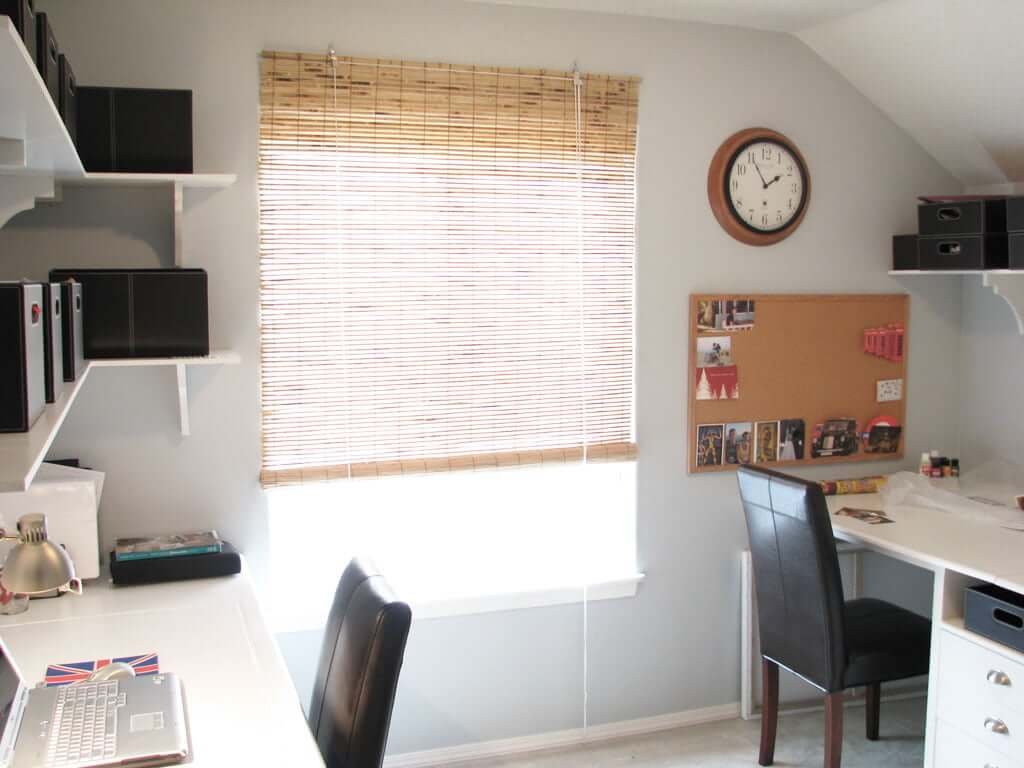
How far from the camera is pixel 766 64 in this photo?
134 inches

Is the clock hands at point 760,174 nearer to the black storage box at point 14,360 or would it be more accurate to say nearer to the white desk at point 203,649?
the white desk at point 203,649

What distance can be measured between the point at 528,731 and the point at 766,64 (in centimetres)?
234

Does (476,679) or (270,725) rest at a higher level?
(270,725)

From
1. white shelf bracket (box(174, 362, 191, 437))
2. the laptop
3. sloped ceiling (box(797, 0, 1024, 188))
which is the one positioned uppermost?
sloped ceiling (box(797, 0, 1024, 188))

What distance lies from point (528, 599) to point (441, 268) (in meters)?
1.08

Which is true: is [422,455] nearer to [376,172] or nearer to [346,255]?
[346,255]

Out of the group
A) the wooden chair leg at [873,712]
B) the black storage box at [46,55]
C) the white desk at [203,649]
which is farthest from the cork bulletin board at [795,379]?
the black storage box at [46,55]

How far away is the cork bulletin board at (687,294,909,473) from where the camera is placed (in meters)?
3.41

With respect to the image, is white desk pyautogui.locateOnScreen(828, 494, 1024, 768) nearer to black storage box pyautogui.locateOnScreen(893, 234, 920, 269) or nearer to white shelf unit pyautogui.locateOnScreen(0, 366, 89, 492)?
black storage box pyautogui.locateOnScreen(893, 234, 920, 269)

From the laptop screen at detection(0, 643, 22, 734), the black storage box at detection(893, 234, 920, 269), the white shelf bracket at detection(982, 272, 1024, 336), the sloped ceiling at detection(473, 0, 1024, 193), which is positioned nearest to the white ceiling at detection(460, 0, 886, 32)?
the sloped ceiling at detection(473, 0, 1024, 193)

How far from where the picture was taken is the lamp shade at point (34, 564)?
64.2 inches

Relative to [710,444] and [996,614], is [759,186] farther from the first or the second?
[996,614]

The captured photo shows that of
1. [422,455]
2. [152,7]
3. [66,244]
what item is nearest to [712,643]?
[422,455]

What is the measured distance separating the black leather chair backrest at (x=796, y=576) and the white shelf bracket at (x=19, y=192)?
2037 millimetres
